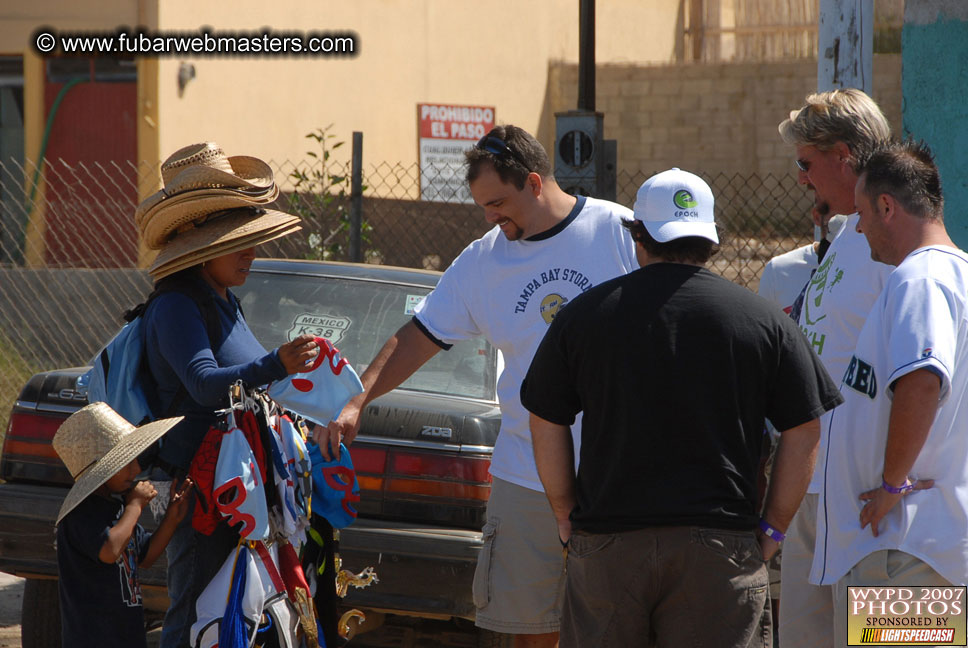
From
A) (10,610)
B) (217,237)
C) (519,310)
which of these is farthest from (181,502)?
(10,610)

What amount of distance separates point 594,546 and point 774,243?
41.2 ft

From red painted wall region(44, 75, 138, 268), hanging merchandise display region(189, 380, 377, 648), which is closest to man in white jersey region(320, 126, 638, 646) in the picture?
hanging merchandise display region(189, 380, 377, 648)

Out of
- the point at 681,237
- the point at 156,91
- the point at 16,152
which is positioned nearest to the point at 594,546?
the point at 681,237

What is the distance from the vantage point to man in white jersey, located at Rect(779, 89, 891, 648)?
3.62m

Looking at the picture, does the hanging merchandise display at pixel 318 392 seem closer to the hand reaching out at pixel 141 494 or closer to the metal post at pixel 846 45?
the hand reaching out at pixel 141 494

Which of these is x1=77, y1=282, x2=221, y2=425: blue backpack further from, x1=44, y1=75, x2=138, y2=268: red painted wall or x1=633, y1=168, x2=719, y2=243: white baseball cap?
x1=44, y1=75, x2=138, y2=268: red painted wall

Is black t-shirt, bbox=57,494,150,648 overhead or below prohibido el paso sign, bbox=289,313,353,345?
below

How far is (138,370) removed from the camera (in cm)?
362

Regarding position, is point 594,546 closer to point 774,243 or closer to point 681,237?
point 681,237

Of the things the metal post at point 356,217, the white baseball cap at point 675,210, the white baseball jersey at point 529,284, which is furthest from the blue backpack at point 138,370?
the metal post at point 356,217

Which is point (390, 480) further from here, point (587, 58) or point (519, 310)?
point (587, 58)

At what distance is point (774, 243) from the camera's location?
49.3 ft

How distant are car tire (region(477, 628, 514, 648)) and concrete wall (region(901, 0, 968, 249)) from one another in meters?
3.07

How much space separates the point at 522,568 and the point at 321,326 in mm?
1635
